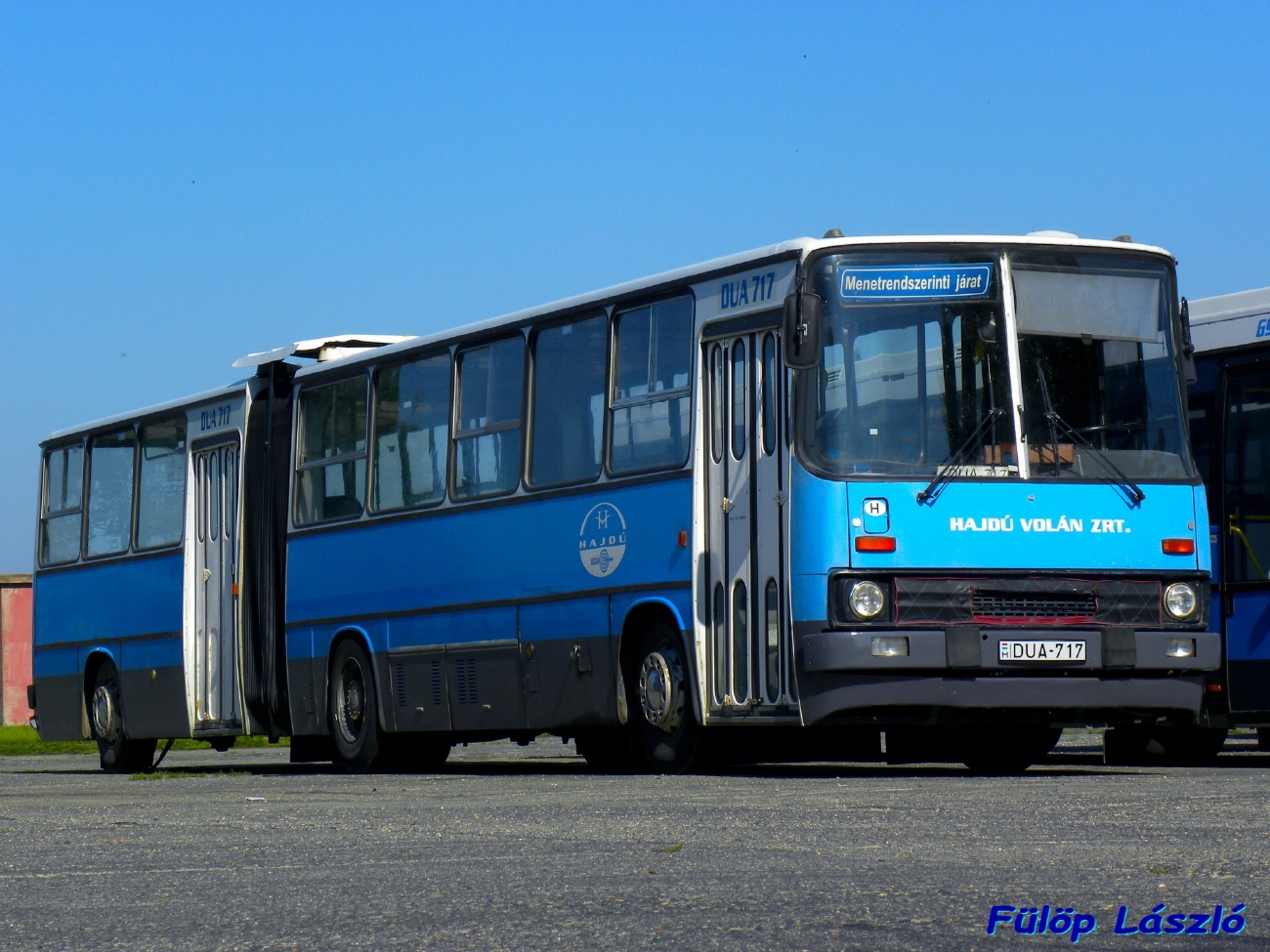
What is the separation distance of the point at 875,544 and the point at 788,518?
1.81 ft

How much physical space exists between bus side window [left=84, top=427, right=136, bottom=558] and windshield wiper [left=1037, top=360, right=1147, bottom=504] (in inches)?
404

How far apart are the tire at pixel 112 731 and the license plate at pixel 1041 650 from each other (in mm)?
10146

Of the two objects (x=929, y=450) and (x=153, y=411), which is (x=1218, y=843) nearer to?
(x=929, y=450)

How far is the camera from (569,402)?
14891 millimetres

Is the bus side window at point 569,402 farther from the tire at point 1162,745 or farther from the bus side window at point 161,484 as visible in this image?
the bus side window at point 161,484

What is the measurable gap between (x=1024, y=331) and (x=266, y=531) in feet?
25.1

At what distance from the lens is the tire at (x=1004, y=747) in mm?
14383

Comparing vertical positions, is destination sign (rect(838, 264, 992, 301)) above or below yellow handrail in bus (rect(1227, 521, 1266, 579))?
above

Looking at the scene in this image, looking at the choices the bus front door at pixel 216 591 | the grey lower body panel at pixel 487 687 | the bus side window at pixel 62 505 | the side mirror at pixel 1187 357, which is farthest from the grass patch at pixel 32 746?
the side mirror at pixel 1187 357

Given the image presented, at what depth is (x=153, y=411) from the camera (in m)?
20.2

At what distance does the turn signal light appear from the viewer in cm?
1257

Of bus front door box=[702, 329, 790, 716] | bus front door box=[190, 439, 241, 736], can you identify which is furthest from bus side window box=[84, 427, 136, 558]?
bus front door box=[702, 329, 790, 716]

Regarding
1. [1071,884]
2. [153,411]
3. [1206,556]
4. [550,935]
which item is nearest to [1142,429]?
[1206,556]

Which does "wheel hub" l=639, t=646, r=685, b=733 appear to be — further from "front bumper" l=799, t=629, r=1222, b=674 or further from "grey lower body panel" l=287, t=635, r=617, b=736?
"front bumper" l=799, t=629, r=1222, b=674
